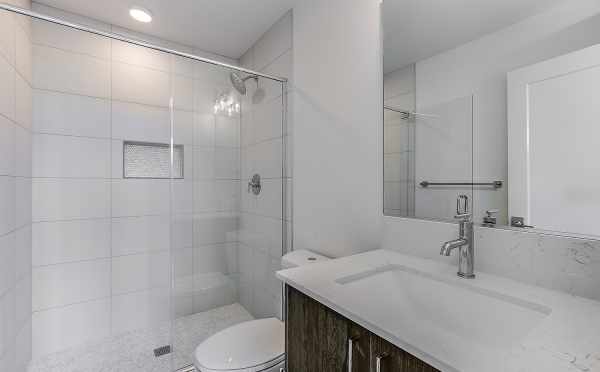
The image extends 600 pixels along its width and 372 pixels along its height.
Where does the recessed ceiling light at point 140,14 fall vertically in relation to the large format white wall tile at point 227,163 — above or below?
above

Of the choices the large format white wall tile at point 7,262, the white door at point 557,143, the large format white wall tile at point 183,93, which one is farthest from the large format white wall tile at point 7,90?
the white door at point 557,143

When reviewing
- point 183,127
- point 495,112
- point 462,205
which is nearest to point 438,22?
point 495,112

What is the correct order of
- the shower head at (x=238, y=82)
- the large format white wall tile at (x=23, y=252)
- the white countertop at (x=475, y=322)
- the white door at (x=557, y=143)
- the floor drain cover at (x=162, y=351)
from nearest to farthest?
the white countertop at (x=475, y=322) → the white door at (x=557, y=143) → the large format white wall tile at (x=23, y=252) → the shower head at (x=238, y=82) → the floor drain cover at (x=162, y=351)

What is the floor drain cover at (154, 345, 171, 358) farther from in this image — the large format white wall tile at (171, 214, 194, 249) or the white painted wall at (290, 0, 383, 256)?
the white painted wall at (290, 0, 383, 256)

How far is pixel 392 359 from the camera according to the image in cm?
59

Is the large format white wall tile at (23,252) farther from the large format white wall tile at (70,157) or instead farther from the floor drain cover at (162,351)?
the floor drain cover at (162,351)

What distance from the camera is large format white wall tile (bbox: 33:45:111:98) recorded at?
1.85 metres

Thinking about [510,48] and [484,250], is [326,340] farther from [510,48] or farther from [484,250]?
[510,48]

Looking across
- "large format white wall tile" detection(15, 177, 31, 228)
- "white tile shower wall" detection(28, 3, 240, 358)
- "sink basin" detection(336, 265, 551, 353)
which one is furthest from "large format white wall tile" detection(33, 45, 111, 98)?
"sink basin" detection(336, 265, 551, 353)

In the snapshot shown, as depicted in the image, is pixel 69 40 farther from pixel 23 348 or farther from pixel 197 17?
pixel 23 348

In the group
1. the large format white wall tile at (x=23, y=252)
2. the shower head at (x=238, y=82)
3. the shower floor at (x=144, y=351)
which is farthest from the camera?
the shower head at (x=238, y=82)

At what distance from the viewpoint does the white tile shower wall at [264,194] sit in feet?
6.05

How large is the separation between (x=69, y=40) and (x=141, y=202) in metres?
1.24

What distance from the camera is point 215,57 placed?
2533mm
